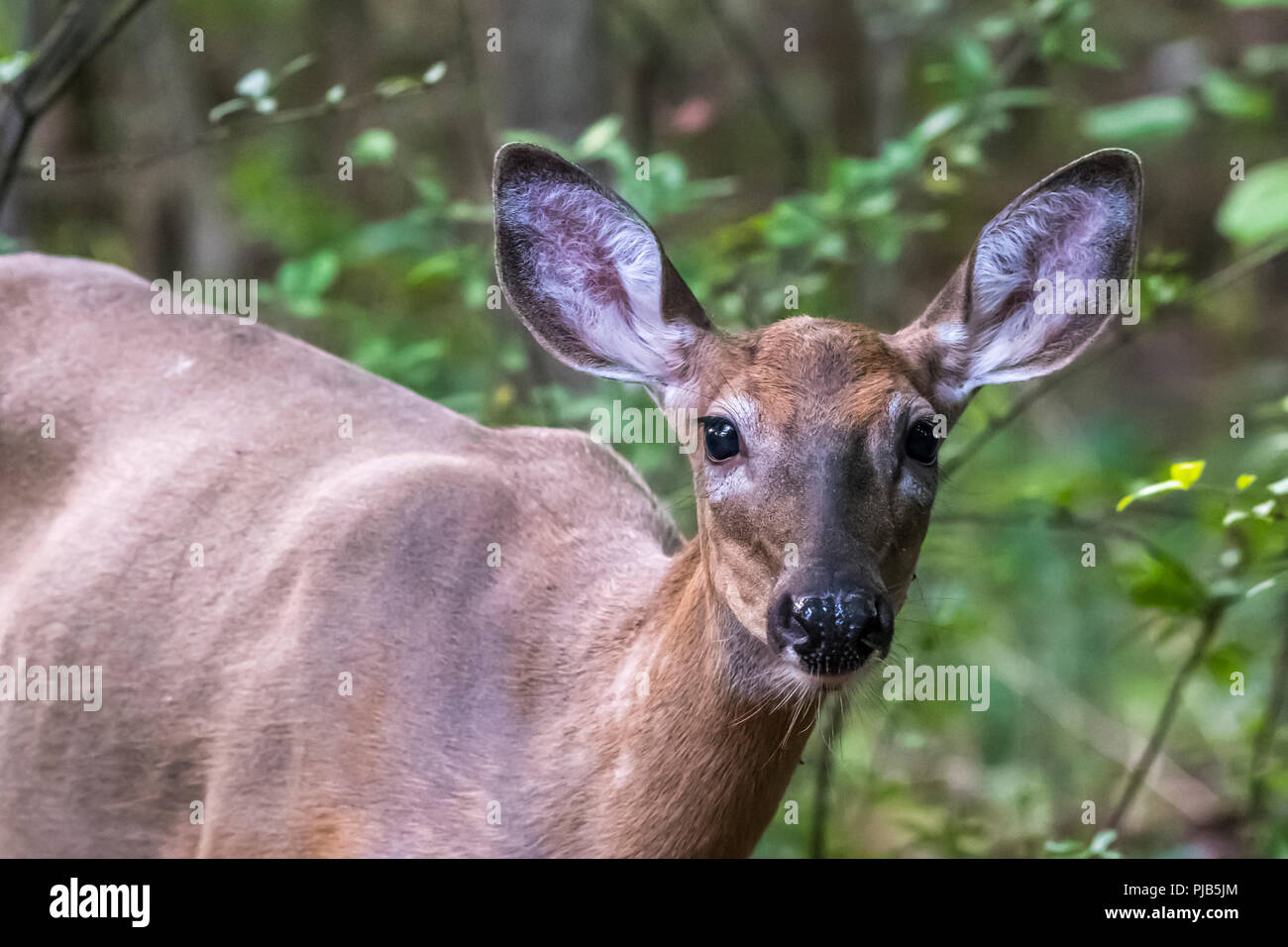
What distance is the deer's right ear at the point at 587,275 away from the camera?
4.34 metres

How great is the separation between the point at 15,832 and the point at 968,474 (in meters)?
5.27

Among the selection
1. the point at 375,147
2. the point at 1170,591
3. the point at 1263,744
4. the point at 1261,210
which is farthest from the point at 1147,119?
the point at 375,147

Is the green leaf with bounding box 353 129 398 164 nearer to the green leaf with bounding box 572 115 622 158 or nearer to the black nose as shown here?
the green leaf with bounding box 572 115 622 158

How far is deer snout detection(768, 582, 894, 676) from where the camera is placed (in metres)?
3.66

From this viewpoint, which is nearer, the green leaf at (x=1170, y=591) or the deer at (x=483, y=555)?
the deer at (x=483, y=555)

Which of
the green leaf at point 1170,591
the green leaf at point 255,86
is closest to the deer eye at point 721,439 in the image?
the green leaf at point 1170,591

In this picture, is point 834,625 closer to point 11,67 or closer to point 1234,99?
point 11,67

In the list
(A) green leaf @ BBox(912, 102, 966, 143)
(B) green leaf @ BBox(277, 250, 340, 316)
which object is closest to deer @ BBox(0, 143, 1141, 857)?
(B) green leaf @ BBox(277, 250, 340, 316)

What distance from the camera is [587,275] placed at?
454 centimetres

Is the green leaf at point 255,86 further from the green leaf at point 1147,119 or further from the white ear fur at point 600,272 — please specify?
the green leaf at point 1147,119

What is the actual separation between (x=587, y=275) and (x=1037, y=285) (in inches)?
49.2

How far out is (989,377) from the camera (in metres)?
4.54

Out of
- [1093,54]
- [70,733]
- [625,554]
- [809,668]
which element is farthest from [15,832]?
[1093,54]

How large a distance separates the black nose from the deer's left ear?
0.88m
